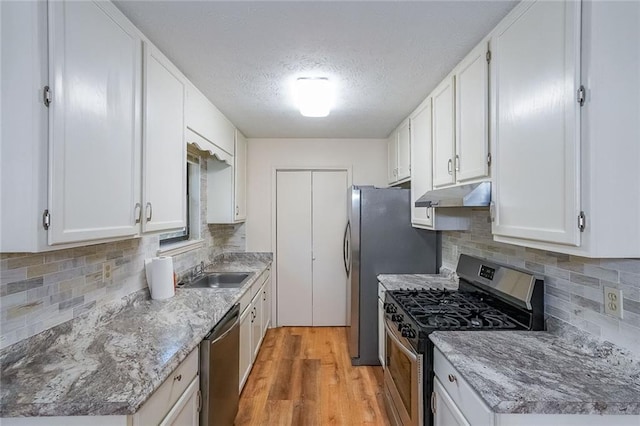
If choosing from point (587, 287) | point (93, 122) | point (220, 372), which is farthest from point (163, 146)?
point (587, 287)

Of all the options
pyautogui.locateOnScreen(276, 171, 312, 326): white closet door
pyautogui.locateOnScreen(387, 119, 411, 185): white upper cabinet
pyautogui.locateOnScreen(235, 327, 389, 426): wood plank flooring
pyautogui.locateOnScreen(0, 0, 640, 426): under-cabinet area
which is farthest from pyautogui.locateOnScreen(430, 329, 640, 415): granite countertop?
pyautogui.locateOnScreen(276, 171, 312, 326): white closet door

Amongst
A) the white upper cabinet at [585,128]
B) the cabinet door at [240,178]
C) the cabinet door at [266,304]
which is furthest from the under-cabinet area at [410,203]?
the cabinet door at [240,178]

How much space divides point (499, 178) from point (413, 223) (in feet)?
4.58

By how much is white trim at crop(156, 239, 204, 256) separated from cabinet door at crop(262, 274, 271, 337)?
2.75 ft

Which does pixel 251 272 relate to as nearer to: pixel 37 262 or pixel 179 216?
pixel 179 216

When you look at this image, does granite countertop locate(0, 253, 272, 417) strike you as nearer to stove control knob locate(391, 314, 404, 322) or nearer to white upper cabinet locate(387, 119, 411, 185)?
stove control knob locate(391, 314, 404, 322)

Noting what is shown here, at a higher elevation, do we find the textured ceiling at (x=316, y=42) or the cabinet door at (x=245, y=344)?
the textured ceiling at (x=316, y=42)

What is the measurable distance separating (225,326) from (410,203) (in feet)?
6.38

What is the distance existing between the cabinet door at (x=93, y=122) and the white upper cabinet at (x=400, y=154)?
2274 millimetres

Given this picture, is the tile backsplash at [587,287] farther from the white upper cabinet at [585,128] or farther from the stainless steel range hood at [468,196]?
the stainless steel range hood at [468,196]

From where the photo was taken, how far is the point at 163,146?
1762 mm

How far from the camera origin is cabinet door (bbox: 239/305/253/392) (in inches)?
96.1

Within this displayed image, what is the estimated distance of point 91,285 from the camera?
160cm

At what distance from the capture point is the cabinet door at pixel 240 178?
3446 millimetres
